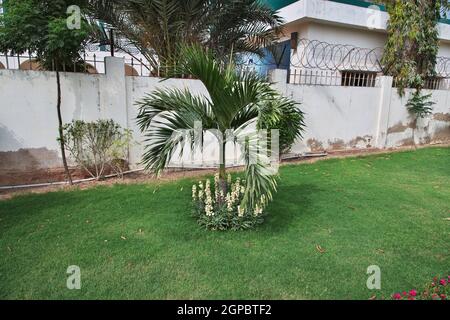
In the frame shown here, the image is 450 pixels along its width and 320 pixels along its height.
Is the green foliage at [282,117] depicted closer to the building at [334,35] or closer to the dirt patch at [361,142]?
the dirt patch at [361,142]

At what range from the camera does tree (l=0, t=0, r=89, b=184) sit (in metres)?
4.32

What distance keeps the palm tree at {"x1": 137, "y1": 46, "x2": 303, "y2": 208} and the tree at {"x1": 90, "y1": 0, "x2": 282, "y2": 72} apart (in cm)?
221

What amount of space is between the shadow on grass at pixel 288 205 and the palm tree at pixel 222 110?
0.64m

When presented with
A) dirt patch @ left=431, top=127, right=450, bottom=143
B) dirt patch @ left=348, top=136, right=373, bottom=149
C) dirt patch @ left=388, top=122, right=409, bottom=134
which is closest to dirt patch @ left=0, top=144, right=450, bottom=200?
dirt patch @ left=348, top=136, right=373, bottom=149

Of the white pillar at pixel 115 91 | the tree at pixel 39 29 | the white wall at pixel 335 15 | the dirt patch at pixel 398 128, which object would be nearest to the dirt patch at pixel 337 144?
the dirt patch at pixel 398 128

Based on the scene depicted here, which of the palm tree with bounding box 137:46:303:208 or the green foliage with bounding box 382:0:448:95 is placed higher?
the green foliage with bounding box 382:0:448:95

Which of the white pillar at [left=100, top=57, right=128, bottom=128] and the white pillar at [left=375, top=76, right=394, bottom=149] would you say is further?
the white pillar at [left=375, top=76, right=394, bottom=149]

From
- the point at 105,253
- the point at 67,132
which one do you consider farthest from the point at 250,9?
the point at 105,253

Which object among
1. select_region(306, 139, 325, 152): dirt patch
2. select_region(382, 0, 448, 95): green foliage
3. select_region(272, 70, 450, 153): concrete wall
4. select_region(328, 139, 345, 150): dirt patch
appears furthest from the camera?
select_region(382, 0, 448, 95): green foliage

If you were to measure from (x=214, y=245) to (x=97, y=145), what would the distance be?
315 centimetres

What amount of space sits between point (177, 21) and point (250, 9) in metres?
1.75

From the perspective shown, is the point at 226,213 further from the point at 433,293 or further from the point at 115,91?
the point at 115,91

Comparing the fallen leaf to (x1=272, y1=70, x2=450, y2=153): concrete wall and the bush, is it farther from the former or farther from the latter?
(x1=272, y1=70, x2=450, y2=153): concrete wall

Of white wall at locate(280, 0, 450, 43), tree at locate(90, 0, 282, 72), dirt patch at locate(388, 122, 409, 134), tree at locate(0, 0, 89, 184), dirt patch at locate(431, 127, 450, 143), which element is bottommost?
dirt patch at locate(431, 127, 450, 143)
